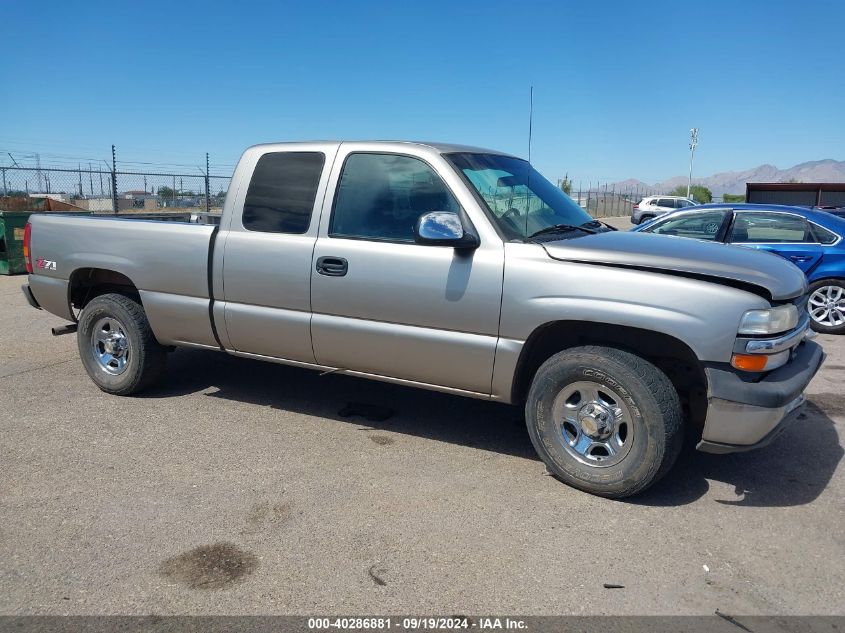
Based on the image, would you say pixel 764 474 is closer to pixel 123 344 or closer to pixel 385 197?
pixel 385 197

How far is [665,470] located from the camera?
379cm

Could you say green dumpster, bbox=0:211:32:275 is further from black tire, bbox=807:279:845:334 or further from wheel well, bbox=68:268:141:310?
black tire, bbox=807:279:845:334

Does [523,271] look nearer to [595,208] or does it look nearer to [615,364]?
[615,364]

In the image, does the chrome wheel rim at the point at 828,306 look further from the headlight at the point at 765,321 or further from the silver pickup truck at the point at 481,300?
the headlight at the point at 765,321

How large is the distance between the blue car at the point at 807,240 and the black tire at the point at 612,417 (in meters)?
4.93

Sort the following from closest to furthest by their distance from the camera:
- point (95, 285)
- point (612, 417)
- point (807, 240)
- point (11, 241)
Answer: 1. point (612, 417)
2. point (95, 285)
3. point (807, 240)
4. point (11, 241)

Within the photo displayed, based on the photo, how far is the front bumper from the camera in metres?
3.53

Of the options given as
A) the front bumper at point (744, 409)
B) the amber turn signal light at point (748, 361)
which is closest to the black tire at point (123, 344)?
the front bumper at point (744, 409)

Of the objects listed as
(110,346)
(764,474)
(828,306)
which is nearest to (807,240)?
(828,306)

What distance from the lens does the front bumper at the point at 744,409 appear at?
11.6ft

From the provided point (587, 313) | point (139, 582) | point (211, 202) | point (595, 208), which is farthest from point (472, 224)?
point (595, 208)

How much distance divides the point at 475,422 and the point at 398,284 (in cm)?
142

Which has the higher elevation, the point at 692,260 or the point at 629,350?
the point at 692,260

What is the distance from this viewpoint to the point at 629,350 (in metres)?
3.90
